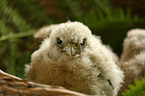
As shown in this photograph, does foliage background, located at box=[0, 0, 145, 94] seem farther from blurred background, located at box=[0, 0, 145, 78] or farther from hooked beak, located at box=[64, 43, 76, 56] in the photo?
hooked beak, located at box=[64, 43, 76, 56]

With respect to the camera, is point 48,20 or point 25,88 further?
point 48,20

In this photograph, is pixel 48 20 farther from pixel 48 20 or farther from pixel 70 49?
pixel 70 49

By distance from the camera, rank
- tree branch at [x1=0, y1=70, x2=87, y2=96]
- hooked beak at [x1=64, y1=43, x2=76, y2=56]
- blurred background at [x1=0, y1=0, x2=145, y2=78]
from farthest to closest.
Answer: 1. blurred background at [x1=0, y1=0, x2=145, y2=78]
2. hooked beak at [x1=64, y1=43, x2=76, y2=56]
3. tree branch at [x1=0, y1=70, x2=87, y2=96]

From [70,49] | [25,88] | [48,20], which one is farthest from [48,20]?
[25,88]

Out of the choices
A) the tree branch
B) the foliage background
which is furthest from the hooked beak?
the foliage background

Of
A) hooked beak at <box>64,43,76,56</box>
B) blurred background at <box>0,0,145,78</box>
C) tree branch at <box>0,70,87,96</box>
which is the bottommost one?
tree branch at <box>0,70,87,96</box>

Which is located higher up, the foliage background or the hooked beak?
the foliage background

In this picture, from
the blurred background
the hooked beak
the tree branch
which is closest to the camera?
the tree branch

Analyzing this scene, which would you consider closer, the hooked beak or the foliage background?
the hooked beak

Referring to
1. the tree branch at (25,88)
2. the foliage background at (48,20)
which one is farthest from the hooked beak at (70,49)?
the foliage background at (48,20)
